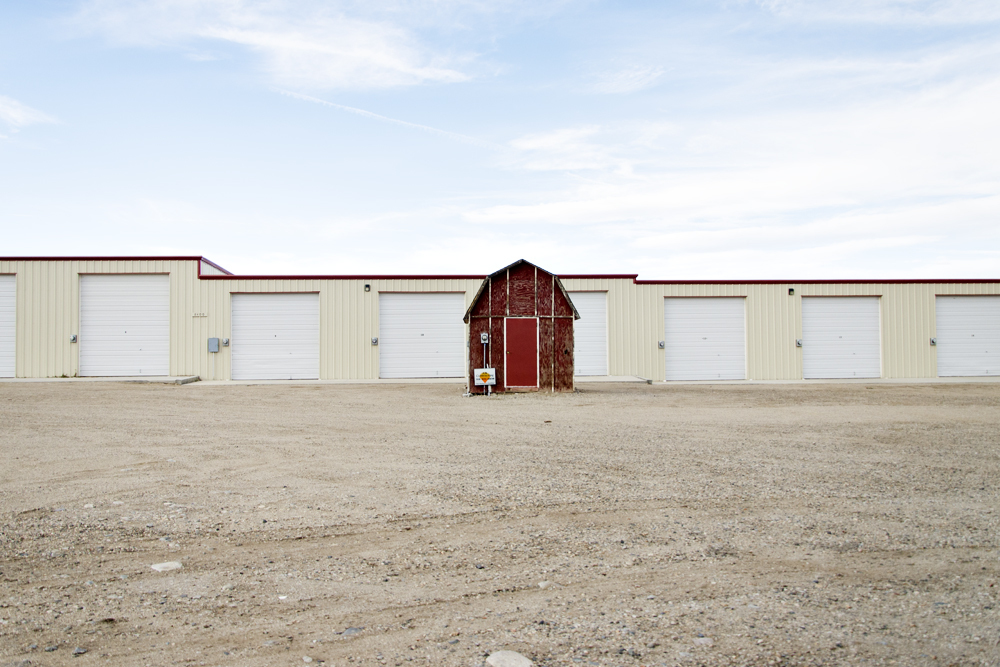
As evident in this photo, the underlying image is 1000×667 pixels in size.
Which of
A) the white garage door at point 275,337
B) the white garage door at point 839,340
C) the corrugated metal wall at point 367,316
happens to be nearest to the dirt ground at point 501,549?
the white garage door at point 275,337

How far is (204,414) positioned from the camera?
1440cm

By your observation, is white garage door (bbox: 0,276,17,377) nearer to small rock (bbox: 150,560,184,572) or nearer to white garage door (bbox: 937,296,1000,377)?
small rock (bbox: 150,560,184,572)

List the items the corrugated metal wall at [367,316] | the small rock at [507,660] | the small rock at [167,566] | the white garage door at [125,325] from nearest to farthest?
1. the small rock at [507,660]
2. the small rock at [167,566]
3. the corrugated metal wall at [367,316]
4. the white garage door at [125,325]

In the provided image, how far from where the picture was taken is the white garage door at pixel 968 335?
28109mm

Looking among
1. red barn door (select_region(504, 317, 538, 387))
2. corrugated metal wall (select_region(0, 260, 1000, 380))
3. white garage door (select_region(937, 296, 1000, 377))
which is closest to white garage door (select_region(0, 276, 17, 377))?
corrugated metal wall (select_region(0, 260, 1000, 380))

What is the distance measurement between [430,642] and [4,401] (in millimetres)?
17690

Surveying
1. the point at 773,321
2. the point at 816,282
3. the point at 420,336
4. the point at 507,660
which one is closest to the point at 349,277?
the point at 420,336

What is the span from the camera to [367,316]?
26.8m

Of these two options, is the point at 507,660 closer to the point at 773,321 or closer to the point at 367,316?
the point at 367,316

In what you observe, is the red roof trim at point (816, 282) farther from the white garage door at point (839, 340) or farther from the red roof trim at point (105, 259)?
the red roof trim at point (105, 259)

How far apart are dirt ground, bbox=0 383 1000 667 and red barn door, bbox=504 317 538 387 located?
10.2m

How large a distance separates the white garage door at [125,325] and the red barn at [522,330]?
12676 mm

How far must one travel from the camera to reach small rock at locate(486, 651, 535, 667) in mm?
3166

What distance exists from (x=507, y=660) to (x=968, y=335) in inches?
1222
